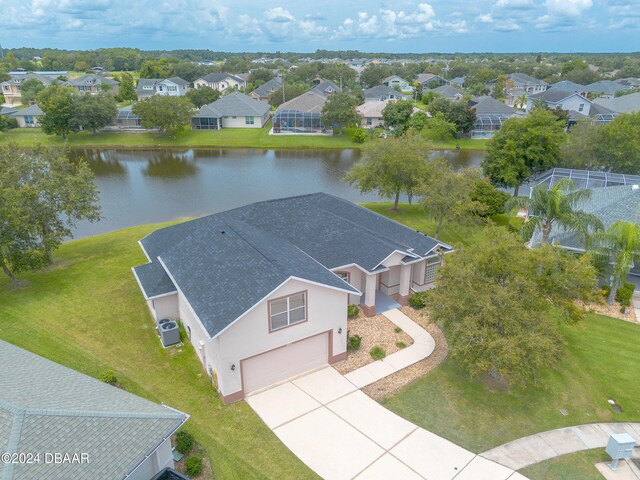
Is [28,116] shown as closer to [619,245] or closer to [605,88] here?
[619,245]

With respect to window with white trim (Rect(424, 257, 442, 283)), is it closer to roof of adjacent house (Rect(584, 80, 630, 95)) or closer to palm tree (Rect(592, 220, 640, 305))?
palm tree (Rect(592, 220, 640, 305))

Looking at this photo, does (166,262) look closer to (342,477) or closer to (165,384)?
(165,384)

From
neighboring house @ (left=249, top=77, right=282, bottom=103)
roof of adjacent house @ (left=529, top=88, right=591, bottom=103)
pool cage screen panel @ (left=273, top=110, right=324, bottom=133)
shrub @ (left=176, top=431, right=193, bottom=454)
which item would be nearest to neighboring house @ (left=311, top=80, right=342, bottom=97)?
neighboring house @ (left=249, top=77, right=282, bottom=103)

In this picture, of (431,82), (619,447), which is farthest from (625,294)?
(431,82)

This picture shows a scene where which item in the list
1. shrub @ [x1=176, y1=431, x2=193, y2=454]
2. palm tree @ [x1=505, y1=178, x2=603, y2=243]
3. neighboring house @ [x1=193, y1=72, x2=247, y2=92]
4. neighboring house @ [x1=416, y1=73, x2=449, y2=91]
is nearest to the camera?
shrub @ [x1=176, y1=431, x2=193, y2=454]

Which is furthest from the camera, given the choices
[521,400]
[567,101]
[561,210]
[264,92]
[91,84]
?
[264,92]

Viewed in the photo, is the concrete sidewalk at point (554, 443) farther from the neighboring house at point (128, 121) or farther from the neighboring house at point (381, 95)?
the neighboring house at point (381, 95)

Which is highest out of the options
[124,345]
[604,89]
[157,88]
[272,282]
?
[604,89]
